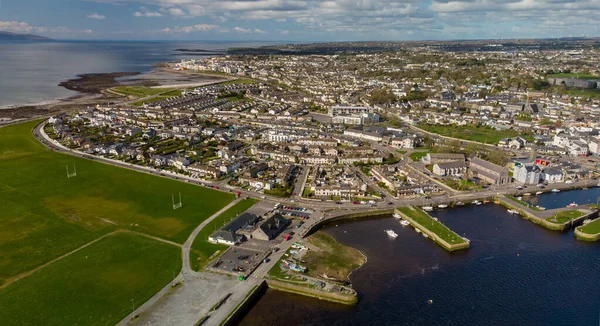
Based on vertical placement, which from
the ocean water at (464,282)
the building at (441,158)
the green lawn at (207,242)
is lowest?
the ocean water at (464,282)

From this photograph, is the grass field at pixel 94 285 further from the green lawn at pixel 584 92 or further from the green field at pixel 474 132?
the green lawn at pixel 584 92

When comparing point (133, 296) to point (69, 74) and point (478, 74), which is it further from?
point (69, 74)

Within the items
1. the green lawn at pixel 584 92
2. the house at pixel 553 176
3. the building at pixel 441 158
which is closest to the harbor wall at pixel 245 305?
the building at pixel 441 158

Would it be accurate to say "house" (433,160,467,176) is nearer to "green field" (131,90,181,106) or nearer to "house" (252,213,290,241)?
"house" (252,213,290,241)

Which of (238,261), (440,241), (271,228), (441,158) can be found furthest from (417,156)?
(238,261)

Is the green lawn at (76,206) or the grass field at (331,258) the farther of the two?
the green lawn at (76,206)

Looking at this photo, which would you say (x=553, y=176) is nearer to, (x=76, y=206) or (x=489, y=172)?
(x=489, y=172)
